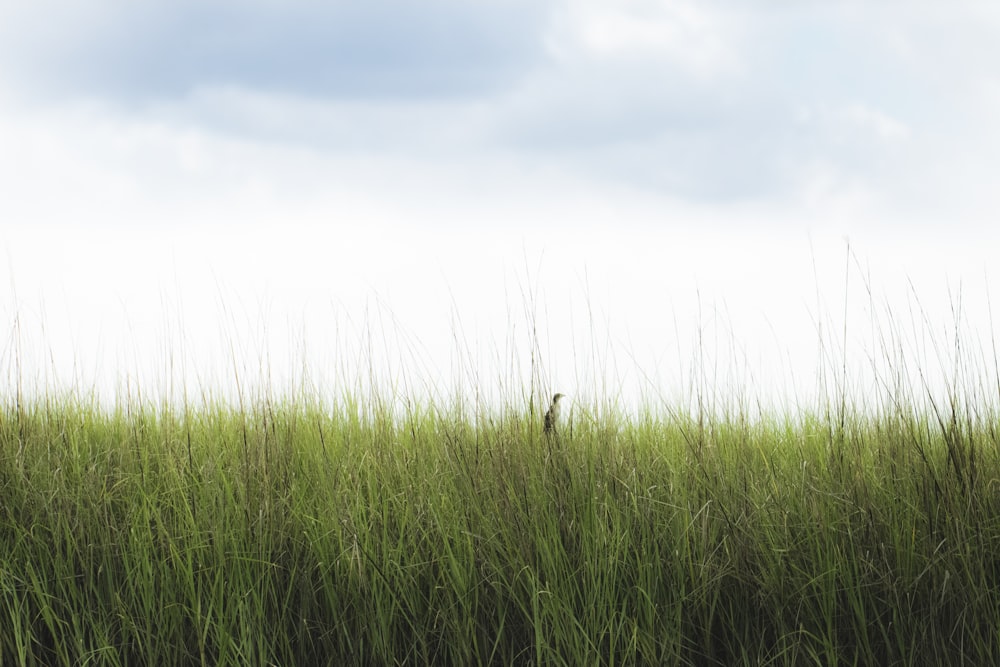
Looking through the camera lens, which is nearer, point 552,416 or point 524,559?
point 524,559

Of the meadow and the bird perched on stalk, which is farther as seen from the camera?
the bird perched on stalk

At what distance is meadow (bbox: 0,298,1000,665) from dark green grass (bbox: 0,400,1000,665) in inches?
0.5

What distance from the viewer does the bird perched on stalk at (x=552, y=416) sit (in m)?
3.65

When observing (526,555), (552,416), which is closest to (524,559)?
(526,555)

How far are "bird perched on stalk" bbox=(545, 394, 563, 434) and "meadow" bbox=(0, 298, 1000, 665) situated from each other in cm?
9

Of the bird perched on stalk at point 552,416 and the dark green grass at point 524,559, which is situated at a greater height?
the bird perched on stalk at point 552,416

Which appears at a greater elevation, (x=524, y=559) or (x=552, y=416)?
(x=552, y=416)

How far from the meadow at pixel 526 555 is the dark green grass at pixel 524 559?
0.01 m

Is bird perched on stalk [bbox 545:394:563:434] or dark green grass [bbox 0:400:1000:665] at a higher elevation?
bird perched on stalk [bbox 545:394:563:434]

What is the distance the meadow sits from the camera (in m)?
3.05

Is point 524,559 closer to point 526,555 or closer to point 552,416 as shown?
point 526,555

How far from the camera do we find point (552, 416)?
370cm

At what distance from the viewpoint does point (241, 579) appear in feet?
10.5

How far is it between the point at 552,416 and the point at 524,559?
0.78 m
